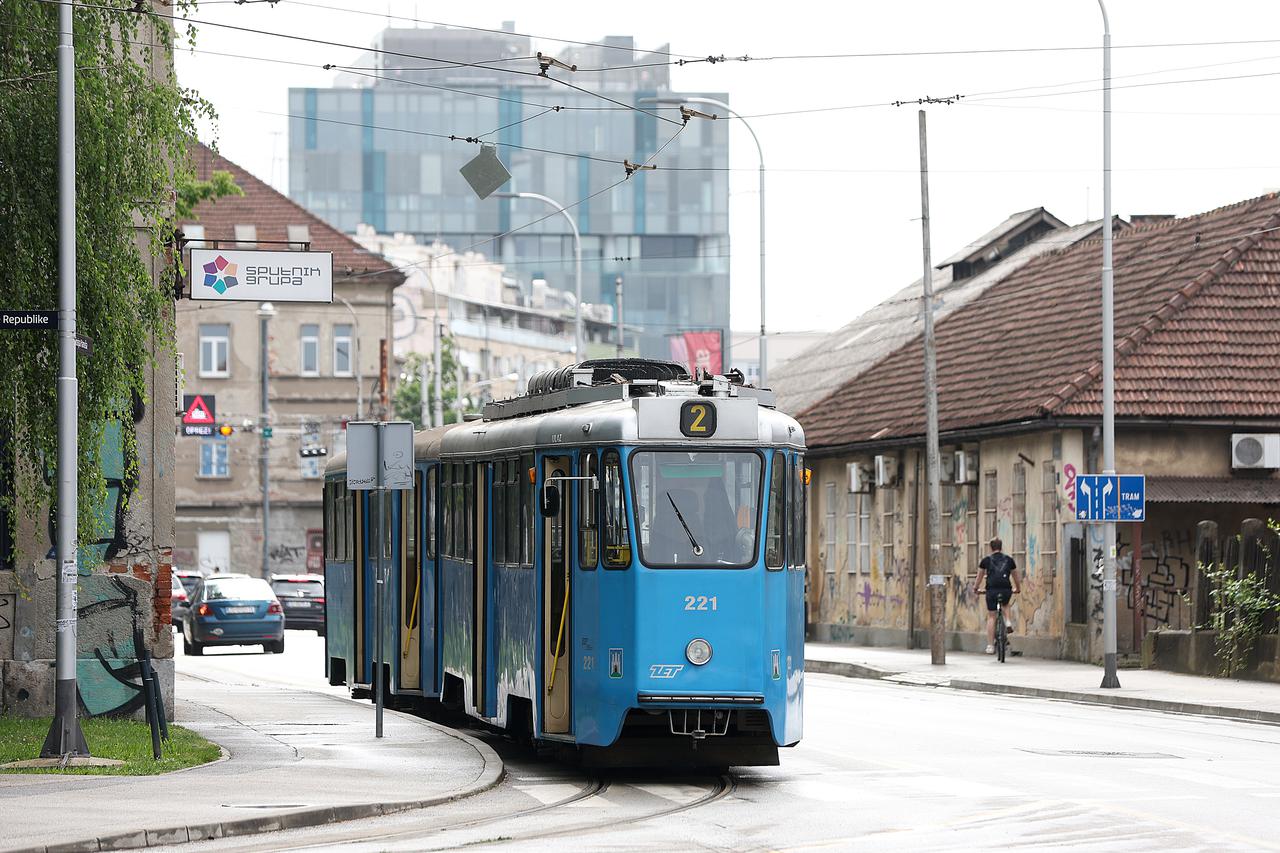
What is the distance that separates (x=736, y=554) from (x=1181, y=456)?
2114 cm

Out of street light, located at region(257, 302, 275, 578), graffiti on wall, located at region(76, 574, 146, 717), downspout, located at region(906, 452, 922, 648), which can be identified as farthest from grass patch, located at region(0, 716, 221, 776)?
street light, located at region(257, 302, 275, 578)

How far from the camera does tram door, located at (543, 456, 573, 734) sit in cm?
1698

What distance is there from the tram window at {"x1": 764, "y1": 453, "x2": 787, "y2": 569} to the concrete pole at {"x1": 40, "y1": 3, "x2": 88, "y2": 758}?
540 centimetres

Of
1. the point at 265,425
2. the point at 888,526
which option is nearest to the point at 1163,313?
the point at 888,526

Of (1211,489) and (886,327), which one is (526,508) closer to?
(1211,489)

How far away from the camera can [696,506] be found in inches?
651

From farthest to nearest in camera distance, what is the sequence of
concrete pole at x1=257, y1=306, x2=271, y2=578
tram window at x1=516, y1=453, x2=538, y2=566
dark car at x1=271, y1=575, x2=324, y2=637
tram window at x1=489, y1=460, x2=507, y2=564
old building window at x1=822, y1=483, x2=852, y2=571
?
concrete pole at x1=257, y1=306, x2=271, y2=578
dark car at x1=271, y1=575, x2=324, y2=637
old building window at x1=822, y1=483, x2=852, y2=571
tram window at x1=489, y1=460, x2=507, y2=564
tram window at x1=516, y1=453, x2=538, y2=566

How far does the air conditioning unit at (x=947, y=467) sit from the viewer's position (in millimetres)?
42375

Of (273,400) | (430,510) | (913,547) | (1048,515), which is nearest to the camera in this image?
(430,510)

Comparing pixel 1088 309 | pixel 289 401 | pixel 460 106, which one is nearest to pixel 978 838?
pixel 1088 309

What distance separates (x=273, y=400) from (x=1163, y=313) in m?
49.1

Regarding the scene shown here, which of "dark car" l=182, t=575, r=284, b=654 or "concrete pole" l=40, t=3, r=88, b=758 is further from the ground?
"concrete pole" l=40, t=3, r=88, b=758

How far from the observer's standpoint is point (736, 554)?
649 inches

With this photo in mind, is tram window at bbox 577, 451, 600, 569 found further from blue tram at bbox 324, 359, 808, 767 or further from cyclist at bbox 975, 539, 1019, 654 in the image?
cyclist at bbox 975, 539, 1019, 654
